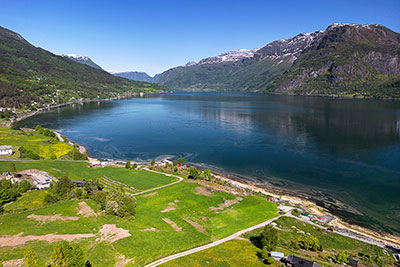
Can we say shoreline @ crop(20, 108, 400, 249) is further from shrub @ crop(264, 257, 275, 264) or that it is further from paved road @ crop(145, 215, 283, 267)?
shrub @ crop(264, 257, 275, 264)

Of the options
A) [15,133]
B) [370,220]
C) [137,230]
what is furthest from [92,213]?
[15,133]

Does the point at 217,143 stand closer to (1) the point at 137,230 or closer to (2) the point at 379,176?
(2) the point at 379,176

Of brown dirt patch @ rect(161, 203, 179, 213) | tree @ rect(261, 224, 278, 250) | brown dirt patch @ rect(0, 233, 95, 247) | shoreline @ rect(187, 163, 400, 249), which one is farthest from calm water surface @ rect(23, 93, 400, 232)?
brown dirt patch @ rect(0, 233, 95, 247)

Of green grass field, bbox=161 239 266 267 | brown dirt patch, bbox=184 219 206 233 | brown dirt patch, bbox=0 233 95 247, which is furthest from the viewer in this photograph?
brown dirt patch, bbox=184 219 206 233

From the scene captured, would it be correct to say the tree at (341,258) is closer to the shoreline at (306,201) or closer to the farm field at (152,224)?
the shoreline at (306,201)

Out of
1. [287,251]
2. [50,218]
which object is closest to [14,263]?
[50,218]
